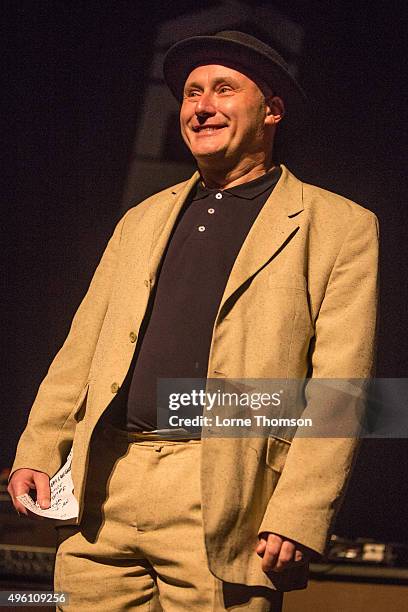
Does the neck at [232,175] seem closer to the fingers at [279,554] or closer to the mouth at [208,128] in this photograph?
the mouth at [208,128]

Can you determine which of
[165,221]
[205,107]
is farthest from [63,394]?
[205,107]

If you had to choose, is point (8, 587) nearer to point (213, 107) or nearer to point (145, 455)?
point (145, 455)

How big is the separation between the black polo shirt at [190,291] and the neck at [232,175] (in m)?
0.03

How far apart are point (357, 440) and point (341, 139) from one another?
3.29 ft

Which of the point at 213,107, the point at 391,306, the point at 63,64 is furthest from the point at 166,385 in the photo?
the point at 63,64

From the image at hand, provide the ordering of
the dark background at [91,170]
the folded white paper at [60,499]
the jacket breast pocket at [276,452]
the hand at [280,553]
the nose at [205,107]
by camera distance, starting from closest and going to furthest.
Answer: the hand at [280,553] < the jacket breast pocket at [276,452] < the folded white paper at [60,499] < the nose at [205,107] < the dark background at [91,170]

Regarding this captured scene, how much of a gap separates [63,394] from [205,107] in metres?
0.72

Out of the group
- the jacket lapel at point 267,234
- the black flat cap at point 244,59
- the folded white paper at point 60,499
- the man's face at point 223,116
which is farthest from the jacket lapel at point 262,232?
the folded white paper at point 60,499

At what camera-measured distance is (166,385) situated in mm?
2191

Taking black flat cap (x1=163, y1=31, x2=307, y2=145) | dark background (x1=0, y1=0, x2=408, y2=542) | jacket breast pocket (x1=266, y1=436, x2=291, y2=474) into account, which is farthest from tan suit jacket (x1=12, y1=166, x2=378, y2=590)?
dark background (x1=0, y1=0, x2=408, y2=542)

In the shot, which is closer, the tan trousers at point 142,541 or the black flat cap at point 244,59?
the tan trousers at point 142,541

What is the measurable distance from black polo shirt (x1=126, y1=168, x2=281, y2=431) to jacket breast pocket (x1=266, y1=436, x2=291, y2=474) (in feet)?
0.66

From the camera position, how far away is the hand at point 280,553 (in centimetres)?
199

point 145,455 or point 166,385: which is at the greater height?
point 166,385
